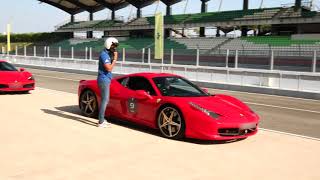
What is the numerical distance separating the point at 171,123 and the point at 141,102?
93cm

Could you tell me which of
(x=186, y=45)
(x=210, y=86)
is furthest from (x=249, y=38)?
(x=210, y=86)

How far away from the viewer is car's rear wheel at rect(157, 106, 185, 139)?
26.5 feet

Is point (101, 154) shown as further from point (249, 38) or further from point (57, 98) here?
point (249, 38)

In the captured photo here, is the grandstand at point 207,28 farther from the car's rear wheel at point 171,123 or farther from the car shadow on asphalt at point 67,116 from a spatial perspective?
the car's rear wheel at point 171,123

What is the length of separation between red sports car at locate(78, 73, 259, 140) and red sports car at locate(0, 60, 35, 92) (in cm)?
592

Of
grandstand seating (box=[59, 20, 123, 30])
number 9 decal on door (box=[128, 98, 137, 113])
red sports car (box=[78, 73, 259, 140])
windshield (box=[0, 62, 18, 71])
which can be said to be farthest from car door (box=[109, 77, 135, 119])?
grandstand seating (box=[59, 20, 123, 30])

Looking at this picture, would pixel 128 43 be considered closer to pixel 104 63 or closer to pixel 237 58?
pixel 237 58

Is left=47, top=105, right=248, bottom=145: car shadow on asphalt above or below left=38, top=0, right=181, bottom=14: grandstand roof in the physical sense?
below

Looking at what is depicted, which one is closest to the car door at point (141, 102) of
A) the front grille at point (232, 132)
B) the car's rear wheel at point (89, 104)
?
the car's rear wheel at point (89, 104)

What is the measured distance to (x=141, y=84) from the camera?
30.3ft

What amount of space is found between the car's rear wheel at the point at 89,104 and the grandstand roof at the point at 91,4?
173 ft

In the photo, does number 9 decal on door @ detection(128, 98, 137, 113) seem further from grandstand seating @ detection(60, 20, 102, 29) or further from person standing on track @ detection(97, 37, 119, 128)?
grandstand seating @ detection(60, 20, 102, 29)

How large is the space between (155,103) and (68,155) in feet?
7.46

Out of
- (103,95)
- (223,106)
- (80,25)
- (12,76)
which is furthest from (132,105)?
(80,25)
